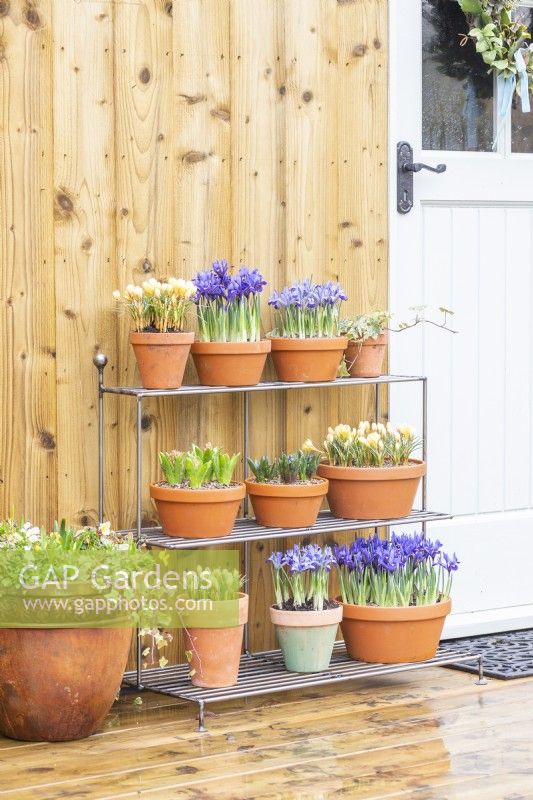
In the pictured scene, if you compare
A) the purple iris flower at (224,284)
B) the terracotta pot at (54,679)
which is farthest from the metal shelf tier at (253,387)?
the terracotta pot at (54,679)

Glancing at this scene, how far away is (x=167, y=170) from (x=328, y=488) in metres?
0.87

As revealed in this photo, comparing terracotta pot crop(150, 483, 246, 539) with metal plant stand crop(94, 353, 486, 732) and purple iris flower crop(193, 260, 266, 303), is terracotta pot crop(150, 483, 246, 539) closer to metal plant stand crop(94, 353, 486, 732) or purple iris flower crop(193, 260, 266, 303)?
metal plant stand crop(94, 353, 486, 732)

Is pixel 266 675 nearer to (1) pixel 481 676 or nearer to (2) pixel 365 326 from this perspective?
(1) pixel 481 676

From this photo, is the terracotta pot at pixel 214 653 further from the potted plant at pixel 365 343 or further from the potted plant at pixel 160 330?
the potted plant at pixel 365 343

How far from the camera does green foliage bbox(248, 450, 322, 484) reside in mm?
3330

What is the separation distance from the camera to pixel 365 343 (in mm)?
3518

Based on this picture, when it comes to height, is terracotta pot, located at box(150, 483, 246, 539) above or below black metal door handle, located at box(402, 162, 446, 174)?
below

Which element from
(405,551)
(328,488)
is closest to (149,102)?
(328,488)

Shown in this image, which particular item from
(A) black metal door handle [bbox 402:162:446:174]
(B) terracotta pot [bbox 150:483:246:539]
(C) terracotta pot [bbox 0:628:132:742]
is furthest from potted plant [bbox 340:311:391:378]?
(C) terracotta pot [bbox 0:628:132:742]

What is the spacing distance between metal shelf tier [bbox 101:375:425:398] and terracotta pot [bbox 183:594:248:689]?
0.49 meters

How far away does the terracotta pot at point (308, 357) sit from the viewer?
3.38 meters

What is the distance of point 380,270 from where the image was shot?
12.2ft

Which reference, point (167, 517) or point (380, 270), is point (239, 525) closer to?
point (167, 517)

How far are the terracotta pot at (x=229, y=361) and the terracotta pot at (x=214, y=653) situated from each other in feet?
1.72
